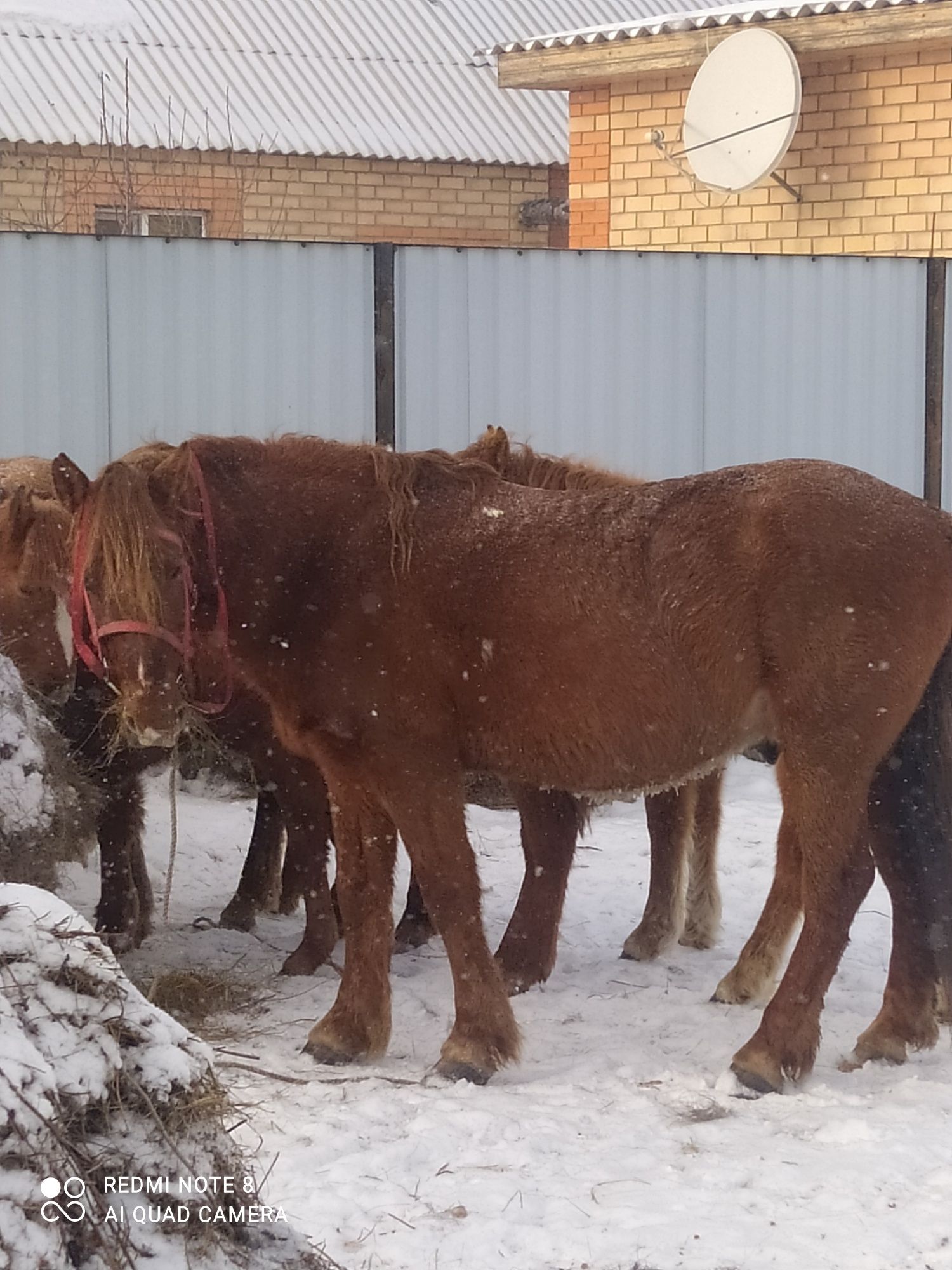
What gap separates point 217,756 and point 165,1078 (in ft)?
13.3

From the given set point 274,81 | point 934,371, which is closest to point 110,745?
point 934,371

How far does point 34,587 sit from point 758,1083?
2.96 m

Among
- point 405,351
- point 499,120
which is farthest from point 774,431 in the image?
point 499,120

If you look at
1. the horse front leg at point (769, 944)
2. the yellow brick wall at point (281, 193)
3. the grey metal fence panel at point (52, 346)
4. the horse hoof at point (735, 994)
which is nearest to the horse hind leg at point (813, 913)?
the horse front leg at point (769, 944)

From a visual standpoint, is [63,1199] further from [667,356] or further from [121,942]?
[667,356]

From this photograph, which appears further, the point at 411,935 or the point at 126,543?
the point at 411,935

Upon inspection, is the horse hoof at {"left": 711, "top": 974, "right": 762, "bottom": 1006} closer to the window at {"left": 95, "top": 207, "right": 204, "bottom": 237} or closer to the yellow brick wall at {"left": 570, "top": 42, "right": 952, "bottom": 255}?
the yellow brick wall at {"left": 570, "top": 42, "right": 952, "bottom": 255}

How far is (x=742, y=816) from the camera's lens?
26.9ft

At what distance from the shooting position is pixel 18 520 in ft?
18.2

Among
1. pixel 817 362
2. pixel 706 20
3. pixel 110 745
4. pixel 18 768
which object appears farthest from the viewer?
pixel 706 20

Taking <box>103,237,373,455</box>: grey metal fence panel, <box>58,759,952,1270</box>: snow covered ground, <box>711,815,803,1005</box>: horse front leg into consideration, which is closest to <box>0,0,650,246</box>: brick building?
<box>103,237,373,455</box>: grey metal fence panel

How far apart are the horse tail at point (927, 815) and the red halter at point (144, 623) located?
213 centimetres

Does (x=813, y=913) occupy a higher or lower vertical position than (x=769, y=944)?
higher

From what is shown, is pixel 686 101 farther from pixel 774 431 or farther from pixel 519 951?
pixel 519 951
